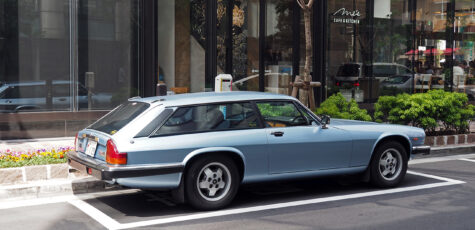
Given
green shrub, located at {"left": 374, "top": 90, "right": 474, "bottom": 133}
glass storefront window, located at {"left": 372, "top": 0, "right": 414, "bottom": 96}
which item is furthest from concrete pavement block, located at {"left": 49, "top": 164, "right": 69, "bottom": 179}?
glass storefront window, located at {"left": 372, "top": 0, "right": 414, "bottom": 96}

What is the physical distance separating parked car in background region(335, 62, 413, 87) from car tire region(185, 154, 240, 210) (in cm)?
1057

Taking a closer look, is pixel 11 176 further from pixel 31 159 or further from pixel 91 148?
pixel 91 148

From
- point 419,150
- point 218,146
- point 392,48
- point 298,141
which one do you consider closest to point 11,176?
point 218,146

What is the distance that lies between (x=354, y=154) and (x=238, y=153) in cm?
191

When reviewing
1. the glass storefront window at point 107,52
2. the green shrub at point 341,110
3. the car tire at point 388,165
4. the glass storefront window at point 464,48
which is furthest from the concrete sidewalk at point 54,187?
the glass storefront window at point 464,48

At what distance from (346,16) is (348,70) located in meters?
1.60

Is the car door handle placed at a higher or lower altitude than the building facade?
lower

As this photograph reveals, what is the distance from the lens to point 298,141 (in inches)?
308

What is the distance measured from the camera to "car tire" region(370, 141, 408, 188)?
8.55 meters

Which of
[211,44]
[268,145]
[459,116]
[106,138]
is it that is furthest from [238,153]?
[211,44]

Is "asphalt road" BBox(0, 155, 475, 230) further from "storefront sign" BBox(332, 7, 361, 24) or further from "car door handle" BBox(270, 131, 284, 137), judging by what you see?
"storefront sign" BBox(332, 7, 361, 24)

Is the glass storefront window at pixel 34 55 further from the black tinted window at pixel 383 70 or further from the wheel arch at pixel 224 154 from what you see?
the black tinted window at pixel 383 70

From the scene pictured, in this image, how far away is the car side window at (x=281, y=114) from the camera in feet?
25.7

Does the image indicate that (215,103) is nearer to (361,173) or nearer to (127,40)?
(361,173)
